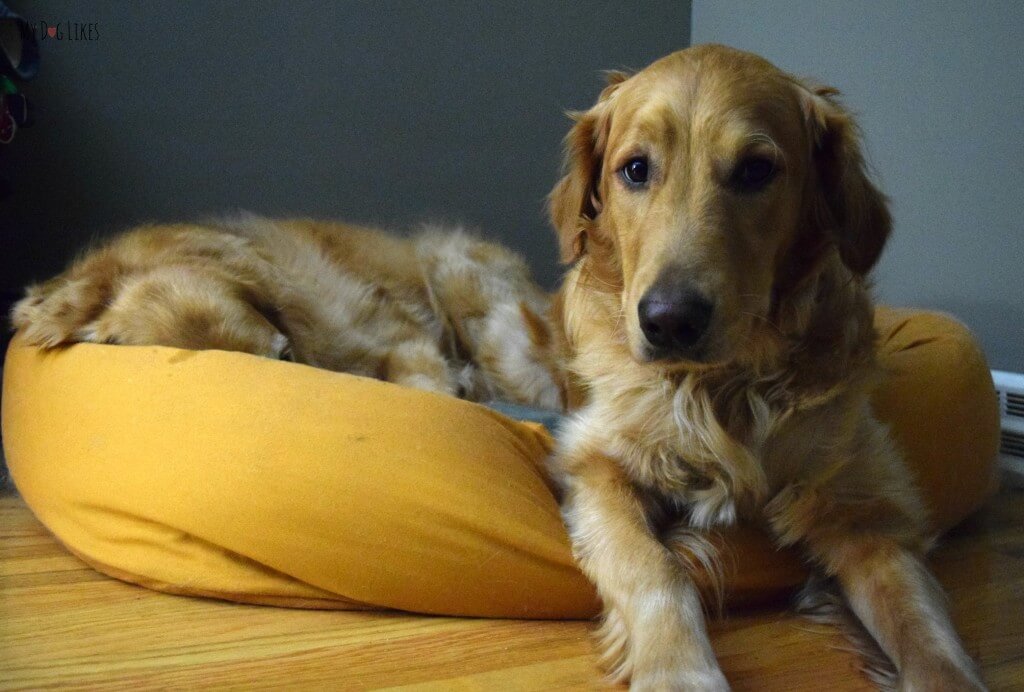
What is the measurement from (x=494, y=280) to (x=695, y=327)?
1692mm

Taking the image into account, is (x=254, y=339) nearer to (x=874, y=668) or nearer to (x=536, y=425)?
(x=536, y=425)

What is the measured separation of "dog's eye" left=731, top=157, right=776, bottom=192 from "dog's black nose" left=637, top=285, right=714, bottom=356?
0.27 m

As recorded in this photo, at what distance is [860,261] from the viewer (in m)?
1.60

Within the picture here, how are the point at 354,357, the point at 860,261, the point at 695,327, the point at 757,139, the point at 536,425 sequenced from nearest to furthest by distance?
the point at 695,327 < the point at 757,139 < the point at 860,261 < the point at 536,425 < the point at 354,357

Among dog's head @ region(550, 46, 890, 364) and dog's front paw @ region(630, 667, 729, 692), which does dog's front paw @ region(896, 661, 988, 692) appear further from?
dog's head @ region(550, 46, 890, 364)

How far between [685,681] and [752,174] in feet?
2.76

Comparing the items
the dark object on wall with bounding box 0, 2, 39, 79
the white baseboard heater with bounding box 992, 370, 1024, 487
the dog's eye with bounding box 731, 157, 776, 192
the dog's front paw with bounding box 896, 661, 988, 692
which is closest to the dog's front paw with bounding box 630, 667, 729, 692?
the dog's front paw with bounding box 896, 661, 988, 692

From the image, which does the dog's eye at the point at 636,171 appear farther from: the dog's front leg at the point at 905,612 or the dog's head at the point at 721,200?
the dog's front leg at the point at 905,612

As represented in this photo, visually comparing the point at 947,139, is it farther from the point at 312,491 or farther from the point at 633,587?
the point at 312,491

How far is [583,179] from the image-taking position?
1.82m

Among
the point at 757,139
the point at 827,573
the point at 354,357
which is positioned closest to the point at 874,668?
the point at 827,573

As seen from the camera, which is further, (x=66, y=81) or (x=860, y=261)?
(x=66, y=81)

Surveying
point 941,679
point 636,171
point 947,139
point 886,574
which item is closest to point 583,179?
point 636,171

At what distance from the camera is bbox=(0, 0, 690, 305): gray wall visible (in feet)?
9.87
